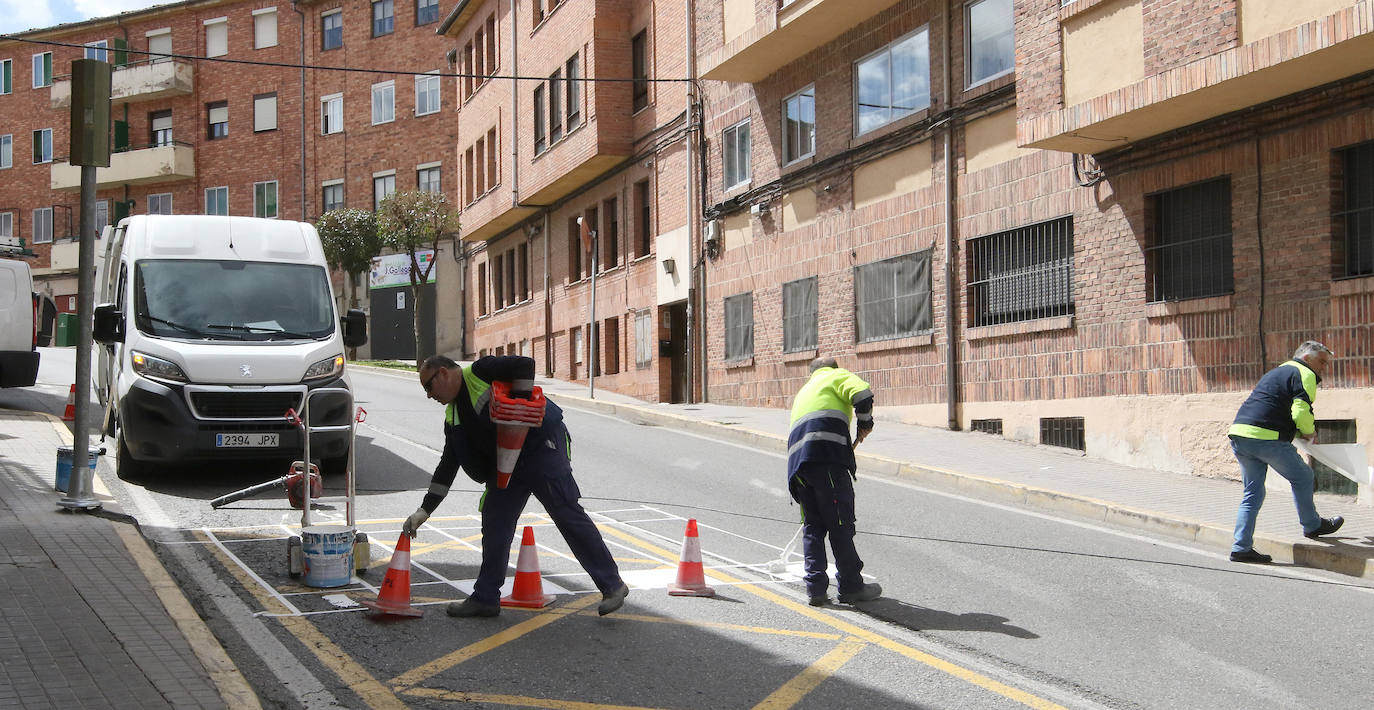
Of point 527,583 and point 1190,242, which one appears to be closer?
point 527,583

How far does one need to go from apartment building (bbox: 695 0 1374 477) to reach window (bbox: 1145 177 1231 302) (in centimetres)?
3

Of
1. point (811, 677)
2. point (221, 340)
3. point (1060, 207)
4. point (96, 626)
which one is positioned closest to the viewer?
point (811, 677)

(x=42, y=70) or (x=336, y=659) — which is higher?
(x=42, y=70)

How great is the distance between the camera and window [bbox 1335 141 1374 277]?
12.1 meters

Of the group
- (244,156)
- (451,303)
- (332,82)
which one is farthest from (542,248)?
(244,156)

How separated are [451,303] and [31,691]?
41842 millimetres

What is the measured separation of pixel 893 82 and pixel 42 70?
165 ft

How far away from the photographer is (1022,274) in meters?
Result: 16.9

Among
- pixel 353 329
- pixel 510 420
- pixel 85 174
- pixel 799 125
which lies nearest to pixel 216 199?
pixel 799 125

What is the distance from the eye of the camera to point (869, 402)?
7.77 meters

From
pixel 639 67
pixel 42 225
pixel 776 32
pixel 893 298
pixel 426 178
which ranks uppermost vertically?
pixel 426 178

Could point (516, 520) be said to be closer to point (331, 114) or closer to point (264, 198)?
point (331, 114)

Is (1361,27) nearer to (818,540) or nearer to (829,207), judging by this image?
(818,540)

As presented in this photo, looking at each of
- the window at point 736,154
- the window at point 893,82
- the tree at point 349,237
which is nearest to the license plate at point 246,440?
the window at point 893,82
